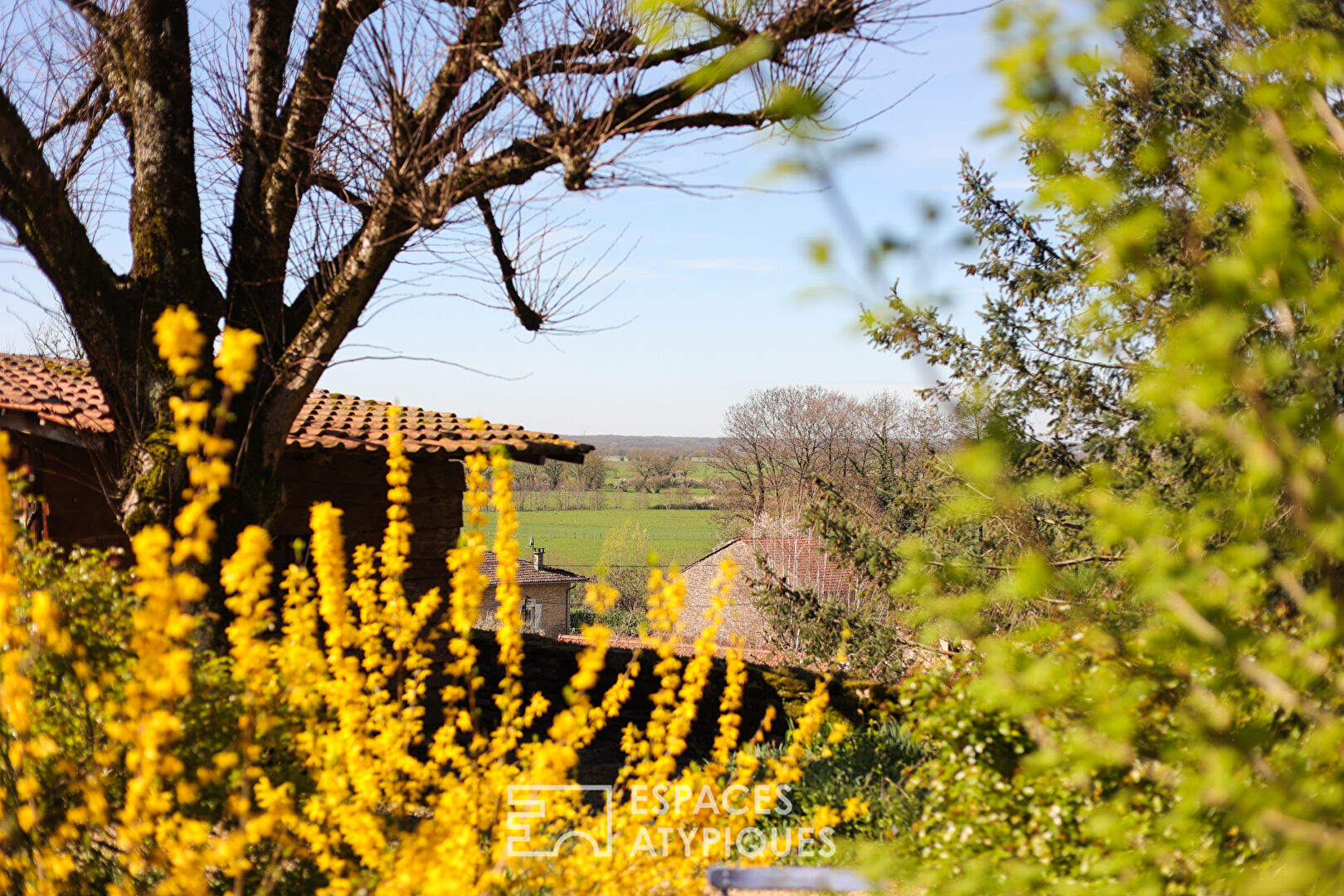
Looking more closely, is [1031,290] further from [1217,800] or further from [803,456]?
[803,456]

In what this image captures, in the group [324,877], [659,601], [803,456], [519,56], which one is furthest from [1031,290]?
[803,456]

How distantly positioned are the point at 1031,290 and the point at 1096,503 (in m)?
9.57

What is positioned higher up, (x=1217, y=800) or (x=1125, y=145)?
(x=1125, y=145)

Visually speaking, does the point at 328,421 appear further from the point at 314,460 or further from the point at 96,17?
the point at 96,17

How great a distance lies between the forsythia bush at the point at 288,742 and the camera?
2.49m

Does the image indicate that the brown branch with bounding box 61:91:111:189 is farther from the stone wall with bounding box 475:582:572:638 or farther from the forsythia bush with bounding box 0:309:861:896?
the stone wall with bounding box 475:582:572:638

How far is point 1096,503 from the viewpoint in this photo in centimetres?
153

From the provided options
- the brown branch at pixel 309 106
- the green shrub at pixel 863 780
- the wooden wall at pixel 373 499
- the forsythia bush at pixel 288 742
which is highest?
the brown branch at pixel 309 106

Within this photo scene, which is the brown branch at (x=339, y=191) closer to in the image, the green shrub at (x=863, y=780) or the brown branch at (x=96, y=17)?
the brown branch at (x=96, y=17)

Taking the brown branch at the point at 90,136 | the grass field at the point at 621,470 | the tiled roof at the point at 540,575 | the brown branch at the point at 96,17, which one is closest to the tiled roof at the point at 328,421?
the brown branch at the point at 90,136

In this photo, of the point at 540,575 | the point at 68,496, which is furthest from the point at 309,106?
the point at 540,575

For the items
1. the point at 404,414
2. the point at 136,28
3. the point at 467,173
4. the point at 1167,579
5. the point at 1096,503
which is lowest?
the point at 1167,579

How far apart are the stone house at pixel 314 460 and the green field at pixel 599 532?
34.3 m

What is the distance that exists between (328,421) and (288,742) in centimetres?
644
